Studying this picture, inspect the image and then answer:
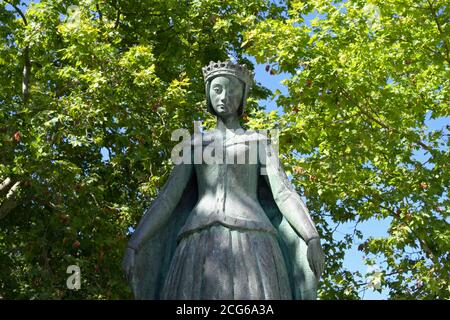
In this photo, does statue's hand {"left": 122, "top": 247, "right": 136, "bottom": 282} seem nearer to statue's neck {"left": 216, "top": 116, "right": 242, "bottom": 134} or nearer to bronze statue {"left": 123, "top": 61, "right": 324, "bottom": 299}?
bronze statue {"left": 123, "top": 61, "right": 324, "bottom": 299}

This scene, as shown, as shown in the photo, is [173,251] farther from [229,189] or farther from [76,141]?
[76,141]

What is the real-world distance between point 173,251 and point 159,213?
0.29 m

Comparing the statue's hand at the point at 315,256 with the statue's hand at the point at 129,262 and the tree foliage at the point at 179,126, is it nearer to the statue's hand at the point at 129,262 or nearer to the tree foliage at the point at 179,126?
the statue's hand at the point at 129,262

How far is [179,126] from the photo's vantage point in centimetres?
1401

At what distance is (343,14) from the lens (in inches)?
536

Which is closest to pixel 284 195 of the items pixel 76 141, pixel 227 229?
pixel 227 229

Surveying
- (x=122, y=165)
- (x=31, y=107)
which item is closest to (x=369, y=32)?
(x=122, y=165)

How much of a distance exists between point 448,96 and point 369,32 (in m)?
1.77

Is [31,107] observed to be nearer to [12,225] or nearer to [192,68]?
[12,225]

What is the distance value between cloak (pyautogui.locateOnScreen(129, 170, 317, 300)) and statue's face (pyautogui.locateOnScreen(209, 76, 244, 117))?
1.80ft

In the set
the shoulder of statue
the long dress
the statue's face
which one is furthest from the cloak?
the statue's face

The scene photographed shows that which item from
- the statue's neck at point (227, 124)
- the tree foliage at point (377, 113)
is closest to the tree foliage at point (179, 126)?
the tree foliage at point (377, 113)

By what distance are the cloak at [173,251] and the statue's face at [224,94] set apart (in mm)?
547

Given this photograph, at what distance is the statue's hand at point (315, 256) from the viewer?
200 inches
